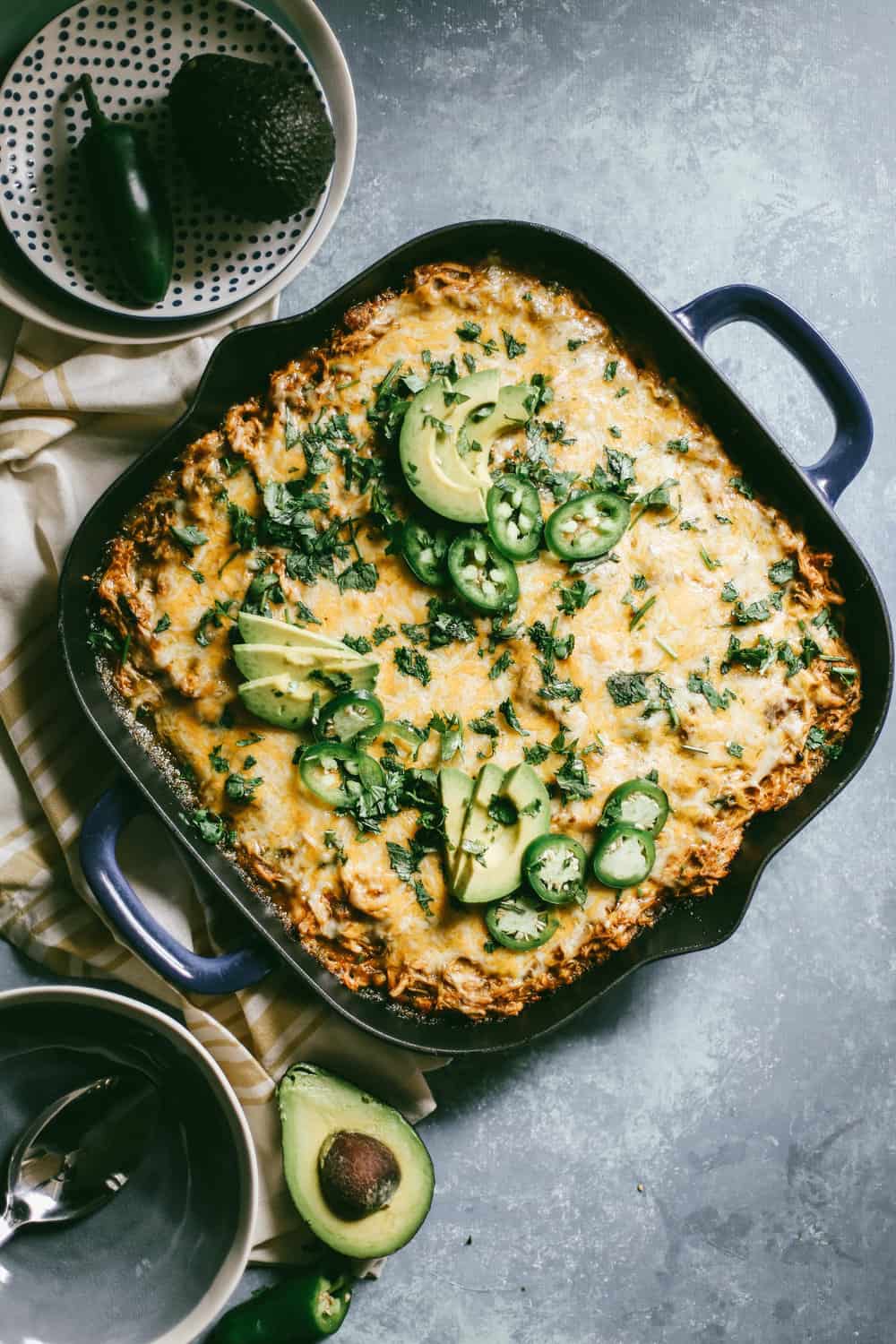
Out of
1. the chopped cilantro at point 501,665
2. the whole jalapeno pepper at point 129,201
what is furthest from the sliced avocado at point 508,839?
the whole jalapeno pepper at point 129,201

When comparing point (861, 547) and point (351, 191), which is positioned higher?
point (351, 191)

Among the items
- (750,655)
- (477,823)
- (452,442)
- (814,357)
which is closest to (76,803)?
(477,823)

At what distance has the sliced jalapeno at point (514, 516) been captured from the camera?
2.89 m

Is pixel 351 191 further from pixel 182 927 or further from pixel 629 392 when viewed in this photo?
pixel 182 927

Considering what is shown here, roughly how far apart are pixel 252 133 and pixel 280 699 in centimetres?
144

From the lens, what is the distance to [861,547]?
3.48 metres

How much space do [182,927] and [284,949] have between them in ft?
1.50

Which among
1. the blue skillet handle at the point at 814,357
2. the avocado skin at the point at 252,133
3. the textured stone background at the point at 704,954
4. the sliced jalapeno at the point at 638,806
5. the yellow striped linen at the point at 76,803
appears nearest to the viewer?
the avocado skin at the point at 252,133

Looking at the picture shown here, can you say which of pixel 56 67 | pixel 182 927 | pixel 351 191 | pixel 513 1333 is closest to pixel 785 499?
pixel 351 191

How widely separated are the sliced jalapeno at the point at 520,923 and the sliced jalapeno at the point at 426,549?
2.88 feet

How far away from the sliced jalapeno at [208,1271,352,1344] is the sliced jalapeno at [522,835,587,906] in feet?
4.38

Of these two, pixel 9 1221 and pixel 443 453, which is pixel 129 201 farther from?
pixel 9 1221

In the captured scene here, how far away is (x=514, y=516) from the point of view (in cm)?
291

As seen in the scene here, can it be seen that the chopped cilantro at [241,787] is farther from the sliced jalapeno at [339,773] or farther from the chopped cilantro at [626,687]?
the chopped cilantro at [626,687]
